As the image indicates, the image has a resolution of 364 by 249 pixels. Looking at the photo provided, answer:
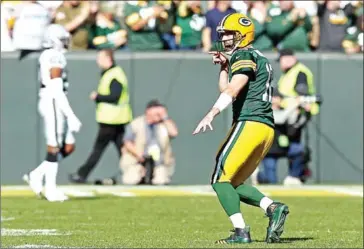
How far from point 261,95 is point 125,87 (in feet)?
29.6

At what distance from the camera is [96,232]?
11406mm

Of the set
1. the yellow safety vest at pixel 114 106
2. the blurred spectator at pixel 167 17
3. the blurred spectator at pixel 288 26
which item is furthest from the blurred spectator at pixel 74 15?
the blurred spectator at pixel 288 26

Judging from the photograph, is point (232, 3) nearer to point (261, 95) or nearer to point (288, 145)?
point (288, 145)

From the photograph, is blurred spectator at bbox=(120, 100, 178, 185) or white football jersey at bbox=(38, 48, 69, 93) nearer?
white football jersey at bbox=(38, 48, 69, 93)

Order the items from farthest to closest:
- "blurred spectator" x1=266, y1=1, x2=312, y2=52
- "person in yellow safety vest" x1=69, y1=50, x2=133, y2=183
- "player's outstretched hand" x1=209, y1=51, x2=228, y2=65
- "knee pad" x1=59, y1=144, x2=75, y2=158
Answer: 1. "blurred spectator" x1=266, y1=1, x2=312, y2=52
2. "person in yellow safety vest" x1=69, y1=50, x2=133, y2=183
3. "knee pad" x1=59, y1=144, x2=75, y2=158
4. "player's outstretched hand" x1=209, y1=51, x2=228, y2=65

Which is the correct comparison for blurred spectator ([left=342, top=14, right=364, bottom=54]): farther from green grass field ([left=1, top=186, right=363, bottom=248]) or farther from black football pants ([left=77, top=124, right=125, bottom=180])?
green grass field ([left=1, top=186, right=363, bottom=248])

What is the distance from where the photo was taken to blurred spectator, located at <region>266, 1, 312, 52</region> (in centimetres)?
1972

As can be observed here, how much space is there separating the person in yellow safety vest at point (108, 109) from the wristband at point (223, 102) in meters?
9.24

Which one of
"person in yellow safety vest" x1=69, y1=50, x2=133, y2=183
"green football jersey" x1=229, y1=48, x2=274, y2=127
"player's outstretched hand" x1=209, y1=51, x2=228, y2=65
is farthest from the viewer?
"person in yellow safety vest" x1=69, y1=50, x2=133, y2=183

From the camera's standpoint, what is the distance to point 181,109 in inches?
787

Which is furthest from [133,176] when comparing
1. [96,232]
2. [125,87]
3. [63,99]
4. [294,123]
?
[96,232]

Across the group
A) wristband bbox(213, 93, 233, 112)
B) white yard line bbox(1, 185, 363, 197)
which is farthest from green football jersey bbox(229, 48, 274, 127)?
white yard line bbox(1, 185, 363, 197)

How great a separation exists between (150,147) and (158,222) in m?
6.26

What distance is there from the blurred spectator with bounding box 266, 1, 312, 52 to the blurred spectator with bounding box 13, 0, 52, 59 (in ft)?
11.4
